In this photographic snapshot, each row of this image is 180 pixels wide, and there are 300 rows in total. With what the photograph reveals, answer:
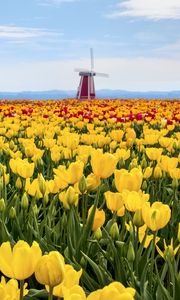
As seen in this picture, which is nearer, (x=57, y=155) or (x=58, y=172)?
(x=58, y=172)

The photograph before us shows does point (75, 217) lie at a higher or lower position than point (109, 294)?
lower

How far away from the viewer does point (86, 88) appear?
4425cm

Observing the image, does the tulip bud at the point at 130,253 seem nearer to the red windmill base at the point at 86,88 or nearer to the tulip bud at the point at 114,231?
the tulip bud at the point at 114,231

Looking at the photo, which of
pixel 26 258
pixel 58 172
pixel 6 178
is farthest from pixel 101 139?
pixel 26 258

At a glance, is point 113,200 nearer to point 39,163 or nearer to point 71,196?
point 71,196

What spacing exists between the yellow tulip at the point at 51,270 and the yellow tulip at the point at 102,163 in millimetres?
1165

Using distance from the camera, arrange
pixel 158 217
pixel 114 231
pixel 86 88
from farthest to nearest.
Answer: pixel 86 88 → pixel 114 231 → pixel 158 217

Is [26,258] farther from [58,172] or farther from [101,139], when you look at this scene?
[101,139]

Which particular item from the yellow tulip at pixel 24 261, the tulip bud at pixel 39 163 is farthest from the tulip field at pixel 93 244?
the tulip bud at pixel 39 163

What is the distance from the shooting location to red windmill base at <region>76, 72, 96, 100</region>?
43562mm

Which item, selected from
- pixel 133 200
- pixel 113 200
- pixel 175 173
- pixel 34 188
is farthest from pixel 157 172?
pixel 133 200

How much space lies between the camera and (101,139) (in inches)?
180

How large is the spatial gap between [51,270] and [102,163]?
121 cm

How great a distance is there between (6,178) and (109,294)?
86.7 inches
